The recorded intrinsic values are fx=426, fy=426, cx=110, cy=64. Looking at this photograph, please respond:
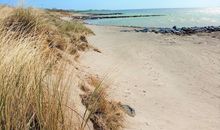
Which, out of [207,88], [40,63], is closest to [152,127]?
[40,63]

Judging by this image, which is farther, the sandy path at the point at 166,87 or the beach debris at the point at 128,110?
the sandy path at the point at 166,87

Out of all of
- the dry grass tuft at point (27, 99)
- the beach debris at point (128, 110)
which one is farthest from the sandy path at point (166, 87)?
the dry grass tuft at point (27, 99)

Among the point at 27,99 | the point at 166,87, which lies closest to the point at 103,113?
the point at 27,99

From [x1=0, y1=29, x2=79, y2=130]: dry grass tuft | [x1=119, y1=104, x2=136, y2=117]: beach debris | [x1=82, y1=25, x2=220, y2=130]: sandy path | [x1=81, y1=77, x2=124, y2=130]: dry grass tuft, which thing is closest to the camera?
[x1=0, y1=29, x2=79, y2=130]: dry grass tuft

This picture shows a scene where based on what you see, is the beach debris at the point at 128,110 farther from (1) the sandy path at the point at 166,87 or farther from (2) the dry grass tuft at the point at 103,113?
(2) the dry grass tuft at the point at 103,113

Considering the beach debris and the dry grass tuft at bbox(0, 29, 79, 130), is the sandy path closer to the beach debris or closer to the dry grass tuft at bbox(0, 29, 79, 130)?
the beach debris

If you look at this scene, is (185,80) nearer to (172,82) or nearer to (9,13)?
(172,82)

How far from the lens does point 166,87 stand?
7.73 metres

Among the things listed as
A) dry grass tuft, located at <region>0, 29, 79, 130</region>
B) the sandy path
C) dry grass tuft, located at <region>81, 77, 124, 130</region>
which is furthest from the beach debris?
dry grass tuft, located at <region>0, 29, 79, 130</region>

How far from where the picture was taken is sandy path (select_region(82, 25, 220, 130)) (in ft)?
18.4

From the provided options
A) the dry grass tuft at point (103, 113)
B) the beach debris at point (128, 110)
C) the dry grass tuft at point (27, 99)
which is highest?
the dry grass tuft at point (27, 99)

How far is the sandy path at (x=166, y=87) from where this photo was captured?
5598 mm

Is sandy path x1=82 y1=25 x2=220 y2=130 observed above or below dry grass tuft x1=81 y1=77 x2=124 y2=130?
below

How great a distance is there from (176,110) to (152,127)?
1.10 m
